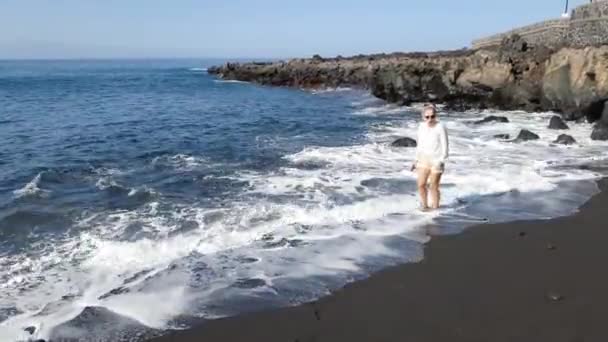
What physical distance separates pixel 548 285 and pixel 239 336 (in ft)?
10.5

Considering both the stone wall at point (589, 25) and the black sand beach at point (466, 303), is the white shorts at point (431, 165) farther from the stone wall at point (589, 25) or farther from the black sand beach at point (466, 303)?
the stone wall at point (589, 25)

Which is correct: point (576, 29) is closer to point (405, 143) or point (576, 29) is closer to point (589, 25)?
point (589, 25)

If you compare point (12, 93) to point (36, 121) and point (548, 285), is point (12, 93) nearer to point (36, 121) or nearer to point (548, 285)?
point (36, 121)

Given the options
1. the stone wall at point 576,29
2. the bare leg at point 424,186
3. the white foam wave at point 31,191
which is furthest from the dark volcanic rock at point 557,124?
the white foam wave at point 31,191

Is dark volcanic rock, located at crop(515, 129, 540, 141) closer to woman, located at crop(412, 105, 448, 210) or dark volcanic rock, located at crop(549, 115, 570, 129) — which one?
dark volcanic rock, located at crop(549, 115, 570, 129)

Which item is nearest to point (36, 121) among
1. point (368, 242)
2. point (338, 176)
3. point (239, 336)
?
point (338, 176)

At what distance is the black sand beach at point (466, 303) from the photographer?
4891 millimetres

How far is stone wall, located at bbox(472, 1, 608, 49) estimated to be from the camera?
3247cm

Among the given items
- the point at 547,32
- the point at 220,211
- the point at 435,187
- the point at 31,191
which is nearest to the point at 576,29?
the point at 547,32

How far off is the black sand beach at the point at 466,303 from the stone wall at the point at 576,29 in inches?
1051

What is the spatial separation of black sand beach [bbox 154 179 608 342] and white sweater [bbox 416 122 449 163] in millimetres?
2001

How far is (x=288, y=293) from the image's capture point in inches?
231

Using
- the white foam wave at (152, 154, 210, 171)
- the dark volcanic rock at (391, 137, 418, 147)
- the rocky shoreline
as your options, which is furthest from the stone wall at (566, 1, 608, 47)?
the white foam wave at (152, 154, 210, 171)

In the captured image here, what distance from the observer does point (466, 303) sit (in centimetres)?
545
